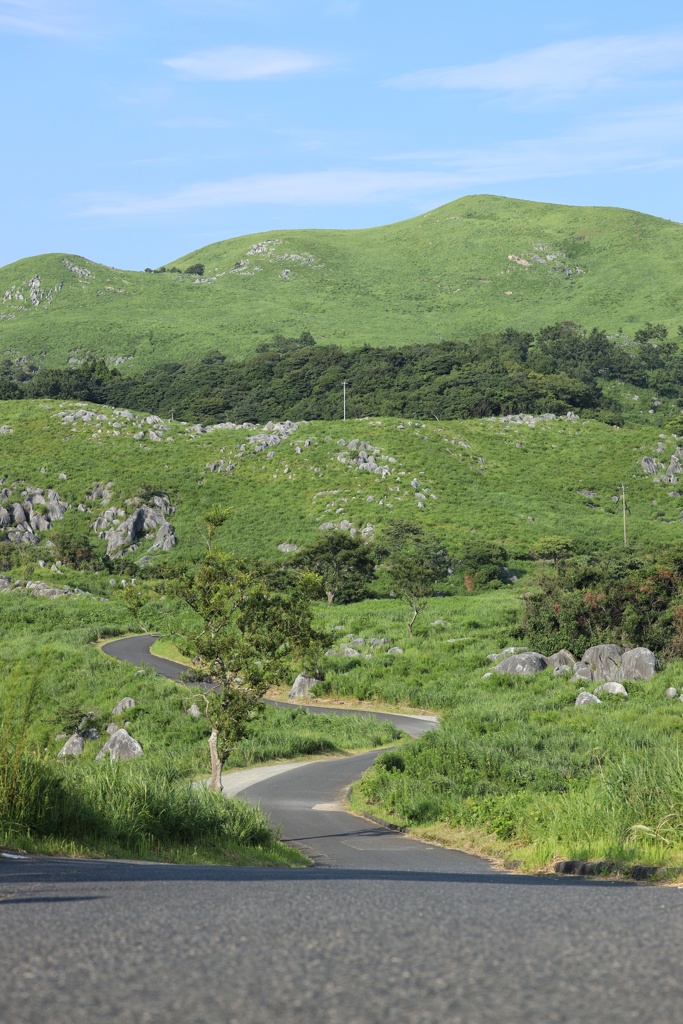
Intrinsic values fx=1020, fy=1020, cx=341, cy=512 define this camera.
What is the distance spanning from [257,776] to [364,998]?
23.2m

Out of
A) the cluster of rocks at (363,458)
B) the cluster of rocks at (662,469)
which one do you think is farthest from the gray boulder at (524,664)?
the cluster of rocks at (662,469)

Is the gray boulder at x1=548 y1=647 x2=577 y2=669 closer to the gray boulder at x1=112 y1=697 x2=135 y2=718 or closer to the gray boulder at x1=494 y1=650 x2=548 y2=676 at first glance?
the gray boulder at x1=494 y1=650 x2=548 y2=676

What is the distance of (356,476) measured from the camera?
89938 millimetres

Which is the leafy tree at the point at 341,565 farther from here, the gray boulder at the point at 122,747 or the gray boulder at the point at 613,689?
the gray boulder at the point at 613,689

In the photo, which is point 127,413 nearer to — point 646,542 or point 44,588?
point 44,588

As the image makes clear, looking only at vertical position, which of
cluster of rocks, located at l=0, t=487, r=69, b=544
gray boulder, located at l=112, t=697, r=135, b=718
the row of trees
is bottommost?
gray boulder, located at l=112, t=697, r=135, b=718

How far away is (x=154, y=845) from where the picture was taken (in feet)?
39.4

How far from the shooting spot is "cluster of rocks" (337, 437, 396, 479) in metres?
90.7

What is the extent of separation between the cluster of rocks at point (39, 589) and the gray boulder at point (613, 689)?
42.4 metres

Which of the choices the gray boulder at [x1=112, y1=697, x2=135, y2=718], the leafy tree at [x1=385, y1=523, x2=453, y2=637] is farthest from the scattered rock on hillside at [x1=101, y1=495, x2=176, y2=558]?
the gray boulder at [x1=112, y1=697, x2=135, y2=718]

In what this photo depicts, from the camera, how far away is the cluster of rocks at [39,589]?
6538 cm

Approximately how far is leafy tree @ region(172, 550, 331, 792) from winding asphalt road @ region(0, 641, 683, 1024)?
43.8 feet

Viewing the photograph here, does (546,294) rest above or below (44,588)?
above

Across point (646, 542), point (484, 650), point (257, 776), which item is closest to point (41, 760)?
point (257, 776)
